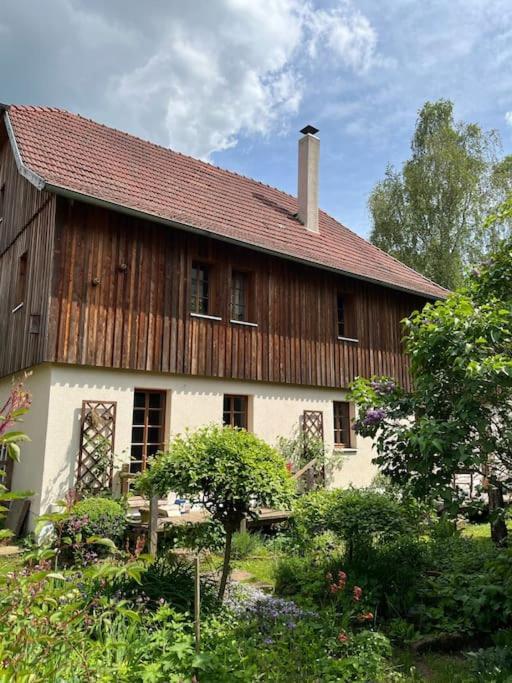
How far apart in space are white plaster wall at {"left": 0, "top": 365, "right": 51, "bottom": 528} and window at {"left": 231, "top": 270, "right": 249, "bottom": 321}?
4.44m

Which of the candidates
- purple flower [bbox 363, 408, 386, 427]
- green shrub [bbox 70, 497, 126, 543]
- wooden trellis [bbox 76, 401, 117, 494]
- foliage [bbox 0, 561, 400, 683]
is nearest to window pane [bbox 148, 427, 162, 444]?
wooden trellis [bbox 76, 401, 117, 494]

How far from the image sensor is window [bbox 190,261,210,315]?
35.2ft

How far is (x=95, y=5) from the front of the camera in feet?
27.9

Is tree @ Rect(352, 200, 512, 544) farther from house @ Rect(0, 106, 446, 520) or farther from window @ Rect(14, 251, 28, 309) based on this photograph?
window @ Rect(14, 251, 28, 309)

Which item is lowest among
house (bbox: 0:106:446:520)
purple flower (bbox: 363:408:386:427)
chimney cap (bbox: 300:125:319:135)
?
purple flower (bbox: 363:408:386:427)

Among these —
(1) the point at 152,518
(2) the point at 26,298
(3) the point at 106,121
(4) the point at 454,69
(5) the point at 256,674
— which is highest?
(3) the point at 106,121

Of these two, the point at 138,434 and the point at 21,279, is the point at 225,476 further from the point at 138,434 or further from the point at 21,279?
the point at 21,279

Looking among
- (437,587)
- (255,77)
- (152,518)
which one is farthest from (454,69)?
(152,518)

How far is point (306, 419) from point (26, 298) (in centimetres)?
689

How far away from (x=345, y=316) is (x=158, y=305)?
231 inches

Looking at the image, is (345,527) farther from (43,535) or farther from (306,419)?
(306,419)

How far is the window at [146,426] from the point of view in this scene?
371 inches

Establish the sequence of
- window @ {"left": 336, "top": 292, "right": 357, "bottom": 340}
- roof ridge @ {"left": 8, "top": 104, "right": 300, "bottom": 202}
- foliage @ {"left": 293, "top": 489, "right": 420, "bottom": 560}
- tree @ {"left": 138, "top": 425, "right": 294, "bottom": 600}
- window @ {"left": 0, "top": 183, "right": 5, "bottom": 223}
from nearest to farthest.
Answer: tree @ {"left": 138, "top": 425, "right": 294, "bottom": 600} → foliage @ {"left": 293, "top": 489, "right": 420, "bottom": 560} → roof ridge @ {"left": 8, "top": 104, "right": 300, "bottom": 202} → window @ {"left": 0, "top": 183, "right": 5, "bottom": 223} → window @ {"left": 336, "top": 292, "right": 357, "bottom": 340}

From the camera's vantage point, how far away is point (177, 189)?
1208 centimetres
